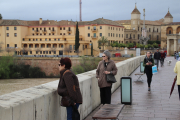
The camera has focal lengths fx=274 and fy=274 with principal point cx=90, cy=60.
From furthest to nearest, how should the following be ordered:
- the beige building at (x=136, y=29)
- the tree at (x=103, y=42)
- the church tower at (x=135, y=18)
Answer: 1. the church tower at (x=135, y=18)
2. the beige building at (x=136, y=29)
3. the tree at (x=103, y=42)

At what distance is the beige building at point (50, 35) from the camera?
8769 cm

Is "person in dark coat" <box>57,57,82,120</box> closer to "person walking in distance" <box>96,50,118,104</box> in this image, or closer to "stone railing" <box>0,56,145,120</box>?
"stone railing" <box>0,56,145,120</box>

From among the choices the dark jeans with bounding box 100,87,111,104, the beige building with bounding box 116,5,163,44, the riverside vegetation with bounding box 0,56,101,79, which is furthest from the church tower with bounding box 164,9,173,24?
Result: the dark jeans with bounding box 100,87,111,104

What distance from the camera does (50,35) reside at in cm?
9125

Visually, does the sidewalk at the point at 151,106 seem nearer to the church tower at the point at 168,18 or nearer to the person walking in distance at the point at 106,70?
the person walking in distance at the point at 106,70

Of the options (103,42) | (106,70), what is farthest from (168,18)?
(106,70)

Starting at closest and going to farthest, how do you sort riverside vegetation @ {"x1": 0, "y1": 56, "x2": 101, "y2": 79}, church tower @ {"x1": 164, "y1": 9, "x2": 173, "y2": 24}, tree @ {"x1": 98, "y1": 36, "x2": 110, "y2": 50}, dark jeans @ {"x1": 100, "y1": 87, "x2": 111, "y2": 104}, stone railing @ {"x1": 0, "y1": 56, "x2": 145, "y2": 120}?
stone railing @ {"x1": 0, "y1": 56, "x2": 145, "y2": 120} < dark jeans @ {"x1": 100, "y1": 87, "x2": 111, "y2": 104} < riverside vegetation @ {"x1": 0, "y1": 56, "x2": 101, "y2": 79} < tree @ {"x1": 98, "y1": 36, "x2": 110, "y2": 50} < church tower @ {"x1": 164, "y1": 9, "x2": 173, "y2": 24}

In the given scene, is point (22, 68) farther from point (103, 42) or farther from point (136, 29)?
point (136, 29)

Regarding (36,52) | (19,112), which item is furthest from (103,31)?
(19,112)

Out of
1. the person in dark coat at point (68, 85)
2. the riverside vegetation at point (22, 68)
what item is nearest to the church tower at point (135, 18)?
the riverside vegetation at point (22, 68)

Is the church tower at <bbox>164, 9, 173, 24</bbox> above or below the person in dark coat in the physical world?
above

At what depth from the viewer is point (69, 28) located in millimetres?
94938

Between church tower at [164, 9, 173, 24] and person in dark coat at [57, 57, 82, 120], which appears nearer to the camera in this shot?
person in dark coat at [57, 57, 82, 120]

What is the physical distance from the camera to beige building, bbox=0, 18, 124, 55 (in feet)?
288
